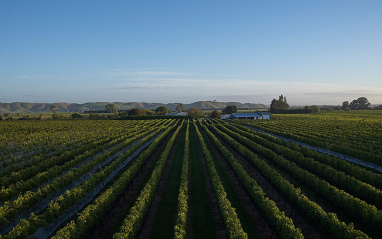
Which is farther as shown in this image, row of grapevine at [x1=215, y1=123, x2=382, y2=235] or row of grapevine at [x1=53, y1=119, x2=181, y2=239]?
row of grapevine at [x1=215, y1=123, x2=382, y2=235]

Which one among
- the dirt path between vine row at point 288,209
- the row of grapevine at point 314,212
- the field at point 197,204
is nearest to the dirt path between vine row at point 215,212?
the field at point 197,204

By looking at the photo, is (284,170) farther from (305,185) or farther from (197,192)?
(197,192)

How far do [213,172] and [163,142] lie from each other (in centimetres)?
2589

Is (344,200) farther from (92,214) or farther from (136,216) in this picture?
(92,214)

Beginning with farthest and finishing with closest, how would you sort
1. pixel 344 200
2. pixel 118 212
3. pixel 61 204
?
pixel 118 212
pixel 61 204
pixel 344 200

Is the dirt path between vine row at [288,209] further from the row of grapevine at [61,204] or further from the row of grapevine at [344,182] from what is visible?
the row of grapevine at [61,204]

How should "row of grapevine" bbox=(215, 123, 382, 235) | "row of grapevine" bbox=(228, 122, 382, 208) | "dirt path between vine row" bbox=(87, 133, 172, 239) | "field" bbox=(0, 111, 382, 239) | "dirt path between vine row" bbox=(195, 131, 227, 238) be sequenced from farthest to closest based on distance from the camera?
"row of grapevine" bbox=(228, 122, 382, 208) < "dirt path between vine row" bbox=(87, 133, 172, 239) < "dirt path between vine row" bbox=(195, 131, 227, 238) < "row of grapevine" bbox=(215, 123, 382, 235) < "field" bbox=(0, 111, 382, 239)

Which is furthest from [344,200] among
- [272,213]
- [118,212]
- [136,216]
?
[118,212]

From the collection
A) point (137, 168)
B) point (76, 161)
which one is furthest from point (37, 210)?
point (76, 161)

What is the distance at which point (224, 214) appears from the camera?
1488cm

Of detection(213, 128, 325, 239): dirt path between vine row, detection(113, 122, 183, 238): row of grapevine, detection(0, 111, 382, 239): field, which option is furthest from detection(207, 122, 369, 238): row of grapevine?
detection(113, 122, 183, 238): row of grapevine

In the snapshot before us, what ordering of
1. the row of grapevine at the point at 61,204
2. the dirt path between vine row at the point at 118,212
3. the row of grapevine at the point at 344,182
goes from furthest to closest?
the row of grapevine at the point at 344,182
the dirt path between vine row at the point at 118,212
the row of grapevine at the point at 61,204

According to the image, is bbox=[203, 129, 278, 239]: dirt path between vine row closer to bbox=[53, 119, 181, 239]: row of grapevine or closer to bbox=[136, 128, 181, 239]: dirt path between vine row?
bbox=[136, 128, 181, 239]: dirt path between vine row

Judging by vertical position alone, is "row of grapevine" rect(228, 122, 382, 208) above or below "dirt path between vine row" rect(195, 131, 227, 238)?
above
